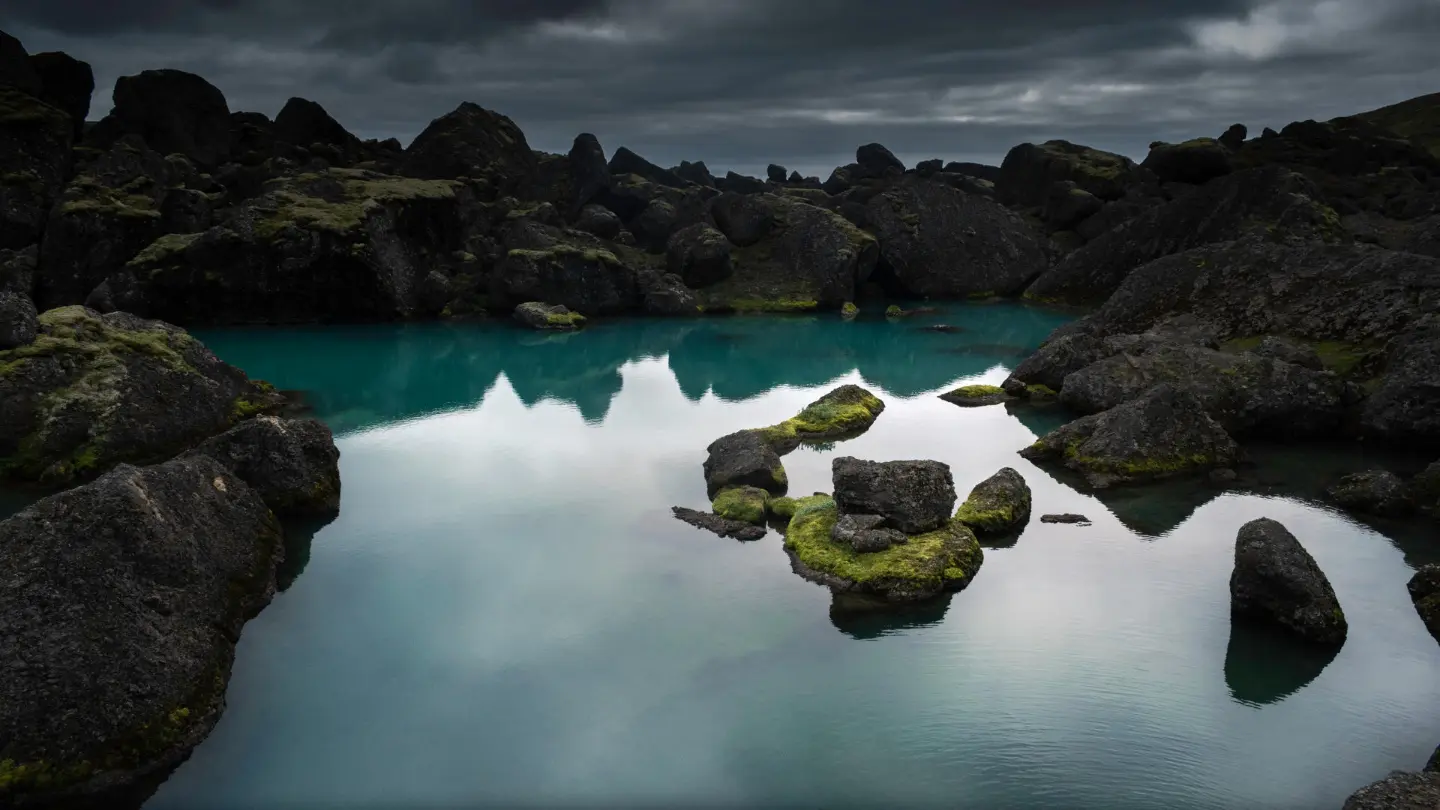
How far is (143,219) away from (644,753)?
68221 millimetres

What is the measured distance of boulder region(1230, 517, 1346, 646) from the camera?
64.4 feet

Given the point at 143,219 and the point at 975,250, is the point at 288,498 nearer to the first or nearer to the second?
the point at 143,219

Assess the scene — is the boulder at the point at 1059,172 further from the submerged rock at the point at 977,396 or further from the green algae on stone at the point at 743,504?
the green algae on stone at the point at 743,504

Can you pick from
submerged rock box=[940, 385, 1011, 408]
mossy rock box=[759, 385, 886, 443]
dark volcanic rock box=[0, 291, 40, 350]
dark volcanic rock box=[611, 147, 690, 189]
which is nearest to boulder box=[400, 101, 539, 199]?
dark volcanic rock box=[611, 147, 690, 189]

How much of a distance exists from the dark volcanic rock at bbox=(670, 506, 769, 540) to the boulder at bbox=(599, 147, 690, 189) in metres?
94.9

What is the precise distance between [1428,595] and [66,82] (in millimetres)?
111280

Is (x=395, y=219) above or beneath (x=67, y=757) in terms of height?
above

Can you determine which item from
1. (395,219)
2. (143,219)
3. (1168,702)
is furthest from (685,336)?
(1168,702)

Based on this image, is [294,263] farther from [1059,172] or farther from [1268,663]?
[1059,172]

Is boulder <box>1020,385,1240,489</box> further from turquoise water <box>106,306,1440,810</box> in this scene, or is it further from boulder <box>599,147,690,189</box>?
boulder <box>599,147,690,189</box>

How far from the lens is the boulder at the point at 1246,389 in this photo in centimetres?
3341

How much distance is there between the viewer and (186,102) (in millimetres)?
100625

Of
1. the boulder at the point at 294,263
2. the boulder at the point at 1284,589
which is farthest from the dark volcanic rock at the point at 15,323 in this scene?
the boulder at the point at 1284,589

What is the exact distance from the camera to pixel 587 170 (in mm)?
102250
